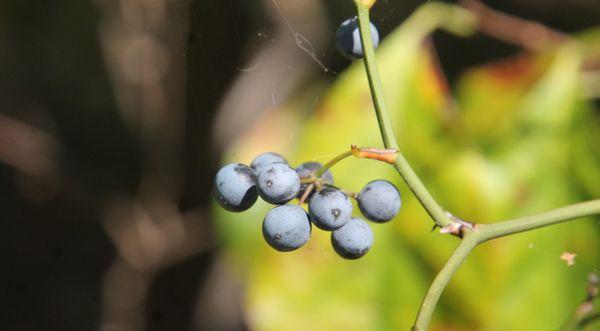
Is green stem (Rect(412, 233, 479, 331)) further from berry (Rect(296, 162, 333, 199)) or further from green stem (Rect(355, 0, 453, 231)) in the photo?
berry (Rect(296, 162, 333, 199))

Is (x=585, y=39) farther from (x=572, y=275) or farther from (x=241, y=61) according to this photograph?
(x=241, y=61)

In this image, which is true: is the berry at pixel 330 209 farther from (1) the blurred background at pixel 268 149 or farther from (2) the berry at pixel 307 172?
(1) the blurred background at pixel 268 149

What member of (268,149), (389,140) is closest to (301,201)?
(389,140)

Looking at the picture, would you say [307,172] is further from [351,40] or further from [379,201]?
[351,40]

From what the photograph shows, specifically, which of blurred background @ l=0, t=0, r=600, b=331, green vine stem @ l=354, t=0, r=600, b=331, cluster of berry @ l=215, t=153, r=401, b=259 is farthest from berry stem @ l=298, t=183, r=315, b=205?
blurred background @ l=0, t=0, r=600, b=331

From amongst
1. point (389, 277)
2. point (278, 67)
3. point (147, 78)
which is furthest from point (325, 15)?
point (389, 277)

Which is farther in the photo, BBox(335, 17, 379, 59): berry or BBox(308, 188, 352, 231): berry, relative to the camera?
BBox(335, 17, 379, 59): berry

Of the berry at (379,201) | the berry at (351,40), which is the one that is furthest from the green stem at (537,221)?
the berry at (351,40)
